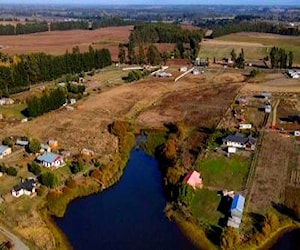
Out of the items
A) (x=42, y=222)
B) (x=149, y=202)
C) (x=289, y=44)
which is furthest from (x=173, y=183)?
(x=289, y=44)

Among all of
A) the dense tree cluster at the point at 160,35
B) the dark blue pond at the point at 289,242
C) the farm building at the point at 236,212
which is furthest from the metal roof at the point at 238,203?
the dense tree cluster at the point at 160,35

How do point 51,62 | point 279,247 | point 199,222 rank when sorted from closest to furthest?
point 279,247 < point 199,222 < point 51,62

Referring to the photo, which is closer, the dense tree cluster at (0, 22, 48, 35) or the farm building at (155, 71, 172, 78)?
the farm building at (155, 71, 172, 78)

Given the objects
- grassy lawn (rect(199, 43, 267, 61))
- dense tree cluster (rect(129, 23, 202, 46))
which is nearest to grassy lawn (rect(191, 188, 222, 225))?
grassy lawn (rect(199, 43, 267, 61))

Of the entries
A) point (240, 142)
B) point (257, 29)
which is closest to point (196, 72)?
point (240, 142)

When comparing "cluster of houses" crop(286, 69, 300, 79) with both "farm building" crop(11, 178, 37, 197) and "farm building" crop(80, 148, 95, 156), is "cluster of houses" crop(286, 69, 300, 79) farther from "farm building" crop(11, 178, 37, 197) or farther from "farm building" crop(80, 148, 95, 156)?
"farm building" crop(11, 178, 37, 197)

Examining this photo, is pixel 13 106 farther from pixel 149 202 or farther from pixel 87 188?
pixel 149 202
